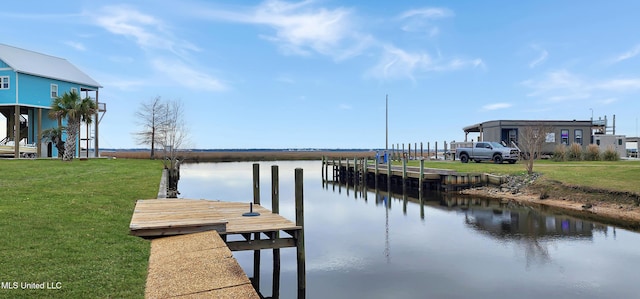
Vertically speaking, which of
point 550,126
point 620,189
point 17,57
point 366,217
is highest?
point 17,57

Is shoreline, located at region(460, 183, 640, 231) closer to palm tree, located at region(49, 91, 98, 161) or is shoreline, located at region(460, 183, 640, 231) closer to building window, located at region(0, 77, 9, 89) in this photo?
palm tree, located at region(49, 91, 98, 161)

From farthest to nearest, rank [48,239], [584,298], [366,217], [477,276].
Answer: [366,217] < [477,276] < [584,298] < [48,239]

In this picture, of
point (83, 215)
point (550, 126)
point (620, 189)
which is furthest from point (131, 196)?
point (550, 126)

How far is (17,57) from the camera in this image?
36000mm

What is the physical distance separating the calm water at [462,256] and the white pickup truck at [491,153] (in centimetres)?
1500

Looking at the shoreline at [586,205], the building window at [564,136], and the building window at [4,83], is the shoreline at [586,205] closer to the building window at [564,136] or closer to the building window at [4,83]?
the building window at [564,136]

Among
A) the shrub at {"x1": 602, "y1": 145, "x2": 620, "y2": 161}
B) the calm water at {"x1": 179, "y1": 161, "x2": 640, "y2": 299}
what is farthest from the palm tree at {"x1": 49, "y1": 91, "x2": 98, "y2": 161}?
the shrub at {"x1": 602, "y1": 145, "x2": 620, "y2": 161}

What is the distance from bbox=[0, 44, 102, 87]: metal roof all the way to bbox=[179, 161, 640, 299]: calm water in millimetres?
27128

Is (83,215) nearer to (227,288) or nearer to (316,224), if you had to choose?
(227,288)

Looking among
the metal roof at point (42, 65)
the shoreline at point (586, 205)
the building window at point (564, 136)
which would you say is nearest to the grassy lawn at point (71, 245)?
the shoreline at point (586, 205)

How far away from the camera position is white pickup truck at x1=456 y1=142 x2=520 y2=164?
116 ft

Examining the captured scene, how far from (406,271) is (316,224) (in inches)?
306

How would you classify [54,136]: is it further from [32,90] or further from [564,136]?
[564,136]

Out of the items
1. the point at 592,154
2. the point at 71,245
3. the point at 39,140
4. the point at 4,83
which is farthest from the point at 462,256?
the point at 4,83
